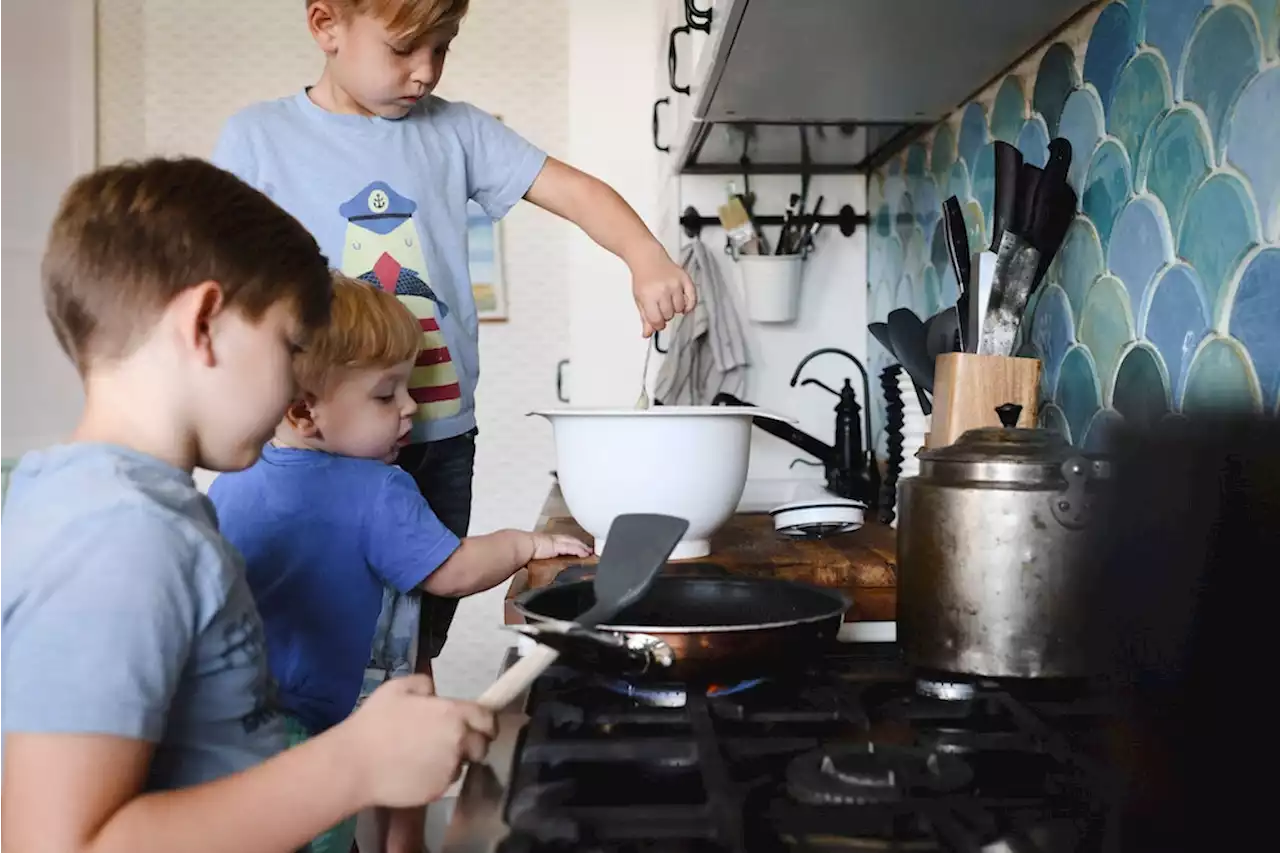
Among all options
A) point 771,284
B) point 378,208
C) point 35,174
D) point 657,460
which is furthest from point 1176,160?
point 35,174

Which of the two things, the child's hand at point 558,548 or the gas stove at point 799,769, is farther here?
the child's hand at point 558,548

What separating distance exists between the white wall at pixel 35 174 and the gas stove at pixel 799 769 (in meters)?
2.31

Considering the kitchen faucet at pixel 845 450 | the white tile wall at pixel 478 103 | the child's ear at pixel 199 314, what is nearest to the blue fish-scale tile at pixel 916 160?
the kitchen faucet at pixel 845 450

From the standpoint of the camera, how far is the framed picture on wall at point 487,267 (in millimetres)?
2842

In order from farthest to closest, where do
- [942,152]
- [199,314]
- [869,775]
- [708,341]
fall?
[708,341]
[942,152]
[199,314]
[869,775]

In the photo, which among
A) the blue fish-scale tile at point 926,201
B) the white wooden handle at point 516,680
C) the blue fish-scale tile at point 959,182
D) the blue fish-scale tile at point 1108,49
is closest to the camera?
the white wooden handle at point 516,680

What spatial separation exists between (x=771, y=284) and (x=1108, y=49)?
863mm

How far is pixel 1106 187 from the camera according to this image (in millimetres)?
952

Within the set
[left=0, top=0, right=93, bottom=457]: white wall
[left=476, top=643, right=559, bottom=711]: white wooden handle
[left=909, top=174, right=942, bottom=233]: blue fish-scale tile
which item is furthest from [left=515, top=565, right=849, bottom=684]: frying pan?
[left=0, top=0, right=93, bottom=457]: white wall

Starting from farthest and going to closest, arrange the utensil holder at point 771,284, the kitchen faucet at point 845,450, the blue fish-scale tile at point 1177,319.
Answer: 1. the utensil holder at point 771,284
2. the kitchen faucet at point 845,450
3. the blue fish-scale tile at point 1177,319

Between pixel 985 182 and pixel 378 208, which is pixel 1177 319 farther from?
pixel 378 208

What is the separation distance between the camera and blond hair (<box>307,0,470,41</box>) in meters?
1.12

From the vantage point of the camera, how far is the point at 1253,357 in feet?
2.41

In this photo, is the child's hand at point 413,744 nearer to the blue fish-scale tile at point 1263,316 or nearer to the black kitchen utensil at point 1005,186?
Answer: the blue fish-scale tile at point 1263,316
